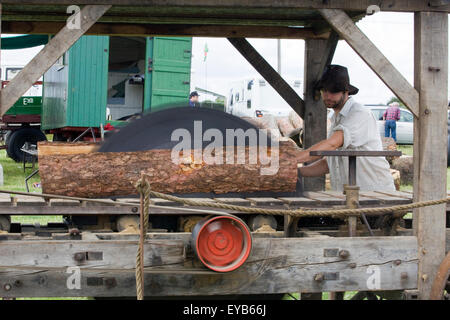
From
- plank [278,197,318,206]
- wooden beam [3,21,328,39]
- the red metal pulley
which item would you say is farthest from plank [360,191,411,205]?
wooden beam [3,21,328,39]

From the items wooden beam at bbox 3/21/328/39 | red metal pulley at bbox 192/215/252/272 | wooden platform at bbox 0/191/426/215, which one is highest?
wooden beam at bbox 3/21/328/39

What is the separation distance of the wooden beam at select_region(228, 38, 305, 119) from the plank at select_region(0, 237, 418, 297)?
2275mm

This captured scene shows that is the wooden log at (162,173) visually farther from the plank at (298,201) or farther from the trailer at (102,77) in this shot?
the trailer at (102,77)

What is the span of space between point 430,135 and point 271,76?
2.24 m

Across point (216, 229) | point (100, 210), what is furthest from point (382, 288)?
point (100, 210)

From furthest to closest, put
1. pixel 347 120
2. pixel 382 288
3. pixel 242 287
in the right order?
pixel 347 120
pixel 382 288
pixel 242 287

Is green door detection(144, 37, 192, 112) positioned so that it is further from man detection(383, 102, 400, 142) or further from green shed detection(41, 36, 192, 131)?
man detection(383, 102, 400, 142)

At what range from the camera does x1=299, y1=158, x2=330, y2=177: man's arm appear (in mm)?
5238

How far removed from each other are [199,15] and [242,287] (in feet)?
7.45

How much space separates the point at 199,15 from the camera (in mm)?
4930

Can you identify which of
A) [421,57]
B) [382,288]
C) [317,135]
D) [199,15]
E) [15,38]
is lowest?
[382,288]

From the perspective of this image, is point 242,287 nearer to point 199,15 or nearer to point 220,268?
point 220,268

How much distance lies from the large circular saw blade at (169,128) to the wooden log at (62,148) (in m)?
0.10

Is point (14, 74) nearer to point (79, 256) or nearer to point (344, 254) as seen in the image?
point (79, 256)
